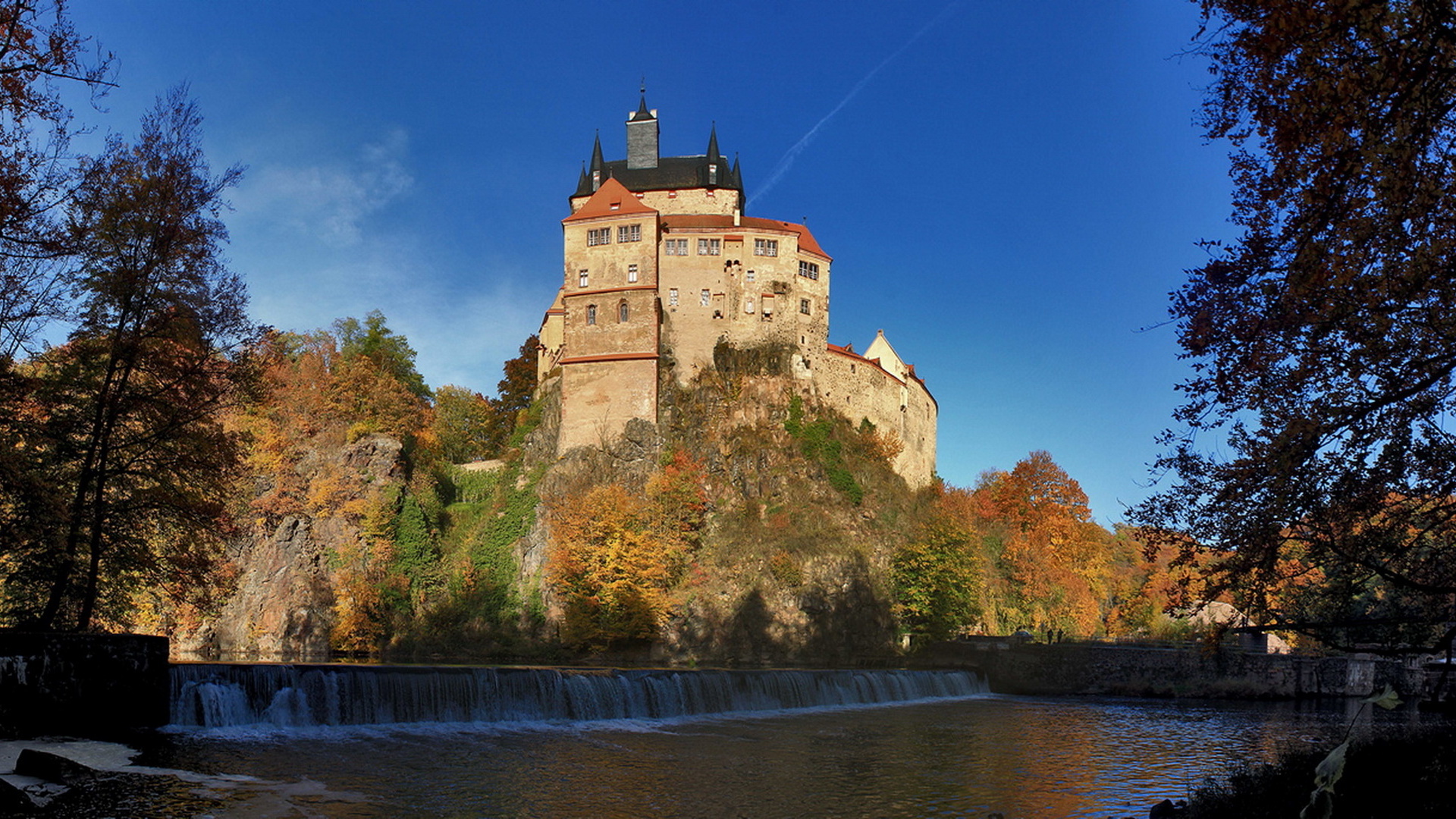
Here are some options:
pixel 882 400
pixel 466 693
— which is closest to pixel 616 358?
pixel 882 400

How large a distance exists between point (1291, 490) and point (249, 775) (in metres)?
14.5

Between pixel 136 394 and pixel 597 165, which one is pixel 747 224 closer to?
pixel 597 165

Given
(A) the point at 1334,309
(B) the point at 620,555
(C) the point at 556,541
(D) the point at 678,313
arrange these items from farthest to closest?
(D) the point at 678,313 → (C) the point at 556,541 → (B) the point at 620,555 → (A) the point at 1334,309

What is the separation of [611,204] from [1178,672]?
40.6m

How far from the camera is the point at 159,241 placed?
19.1 m

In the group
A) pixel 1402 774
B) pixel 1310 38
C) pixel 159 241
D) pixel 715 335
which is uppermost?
pixel 715 335

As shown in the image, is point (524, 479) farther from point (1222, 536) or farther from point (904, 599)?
point (1222, 536)

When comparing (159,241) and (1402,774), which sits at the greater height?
(159,241)

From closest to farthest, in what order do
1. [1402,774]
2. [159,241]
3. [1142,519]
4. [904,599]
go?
[1402,774] → [1142,519] → [159,241] → [904,599]

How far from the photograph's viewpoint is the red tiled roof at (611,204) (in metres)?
61.7

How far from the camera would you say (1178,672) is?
41969 mm

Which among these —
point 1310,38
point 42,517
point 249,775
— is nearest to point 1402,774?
point 1310,38

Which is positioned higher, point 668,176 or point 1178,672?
point 668,176

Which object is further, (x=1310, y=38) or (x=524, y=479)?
(x=524, y=479)
